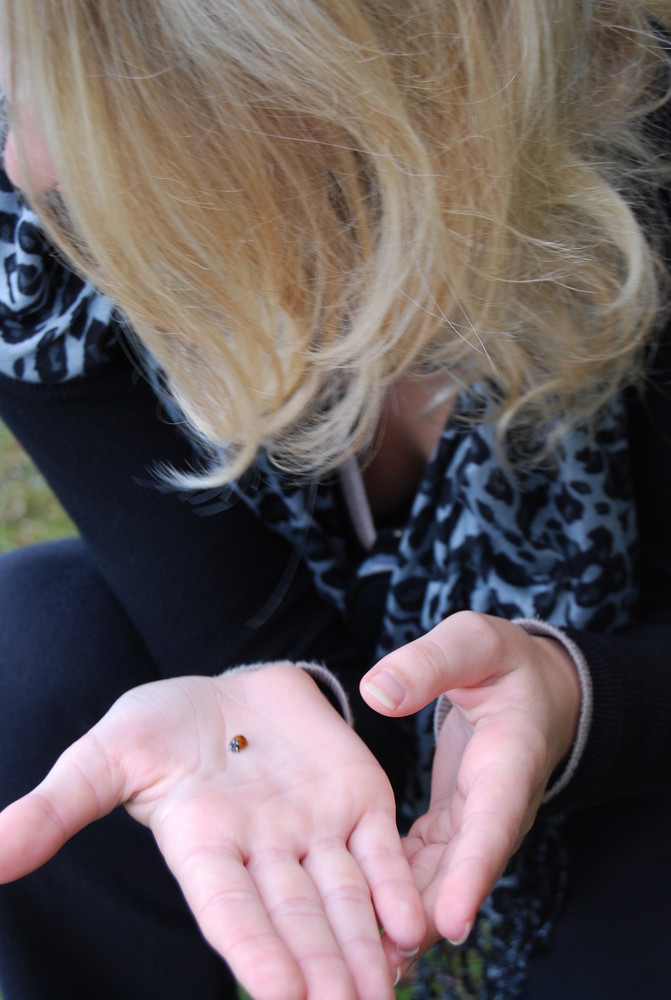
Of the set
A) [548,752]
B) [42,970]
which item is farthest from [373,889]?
[42,970]

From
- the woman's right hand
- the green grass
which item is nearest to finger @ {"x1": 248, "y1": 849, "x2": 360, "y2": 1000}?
the woman's right hand

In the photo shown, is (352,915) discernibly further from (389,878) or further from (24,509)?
(24,509)

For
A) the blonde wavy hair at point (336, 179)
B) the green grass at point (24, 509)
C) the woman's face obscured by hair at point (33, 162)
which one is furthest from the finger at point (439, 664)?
the green grass at point (24, 509)

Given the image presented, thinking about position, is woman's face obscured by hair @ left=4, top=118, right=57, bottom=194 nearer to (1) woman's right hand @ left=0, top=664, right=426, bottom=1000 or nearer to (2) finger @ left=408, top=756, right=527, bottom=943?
(1) woman's right hand @ left=0, top=664, right=426, bottom=1000

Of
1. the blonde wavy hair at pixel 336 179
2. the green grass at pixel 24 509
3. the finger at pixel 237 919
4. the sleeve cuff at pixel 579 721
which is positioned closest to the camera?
the finger at pixel 237 919

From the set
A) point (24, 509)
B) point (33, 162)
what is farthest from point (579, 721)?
point (24, 509)

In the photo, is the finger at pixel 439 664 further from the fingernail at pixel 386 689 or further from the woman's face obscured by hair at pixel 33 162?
the woman's face obscured by hair at pixel 33 162
